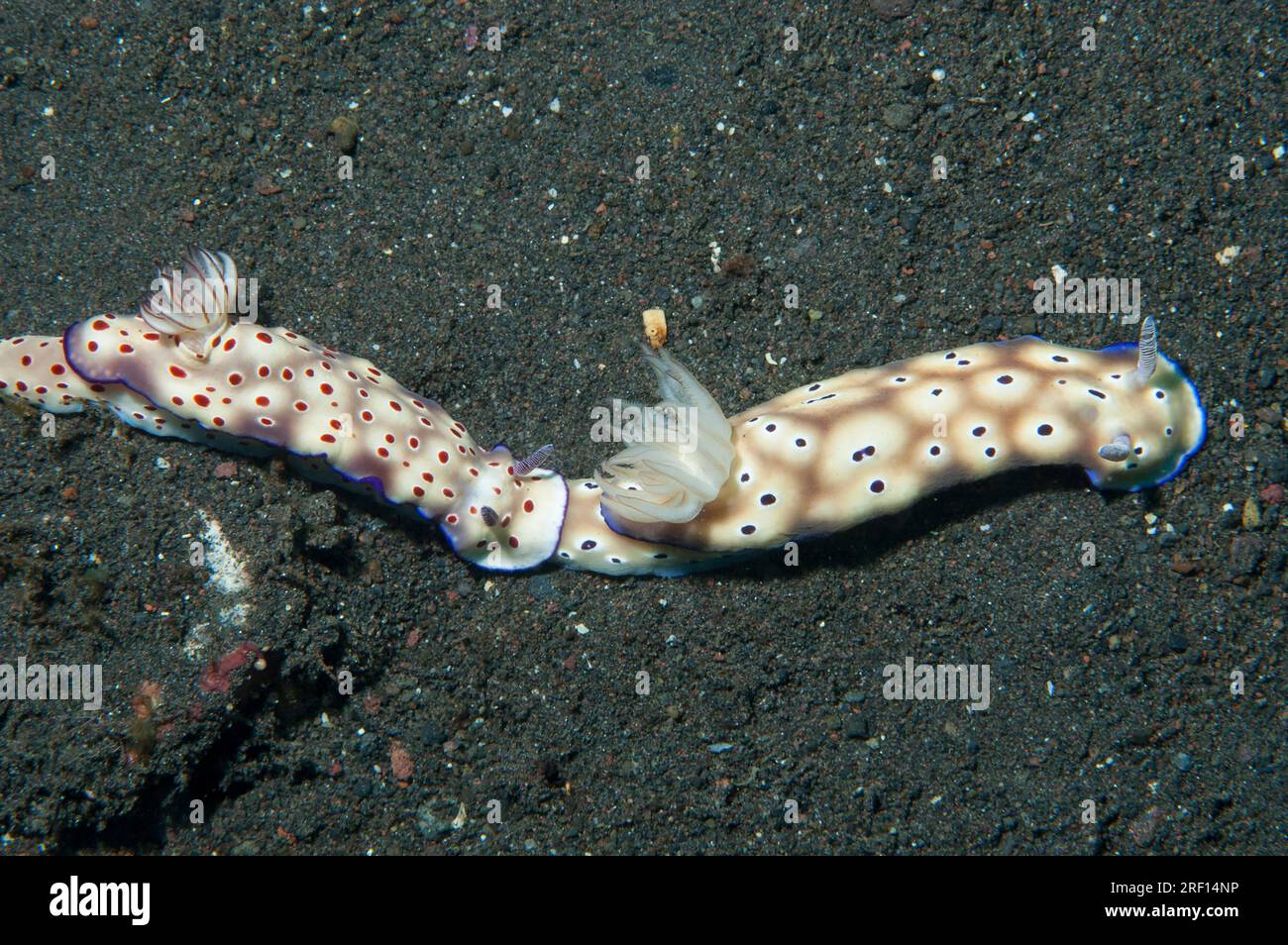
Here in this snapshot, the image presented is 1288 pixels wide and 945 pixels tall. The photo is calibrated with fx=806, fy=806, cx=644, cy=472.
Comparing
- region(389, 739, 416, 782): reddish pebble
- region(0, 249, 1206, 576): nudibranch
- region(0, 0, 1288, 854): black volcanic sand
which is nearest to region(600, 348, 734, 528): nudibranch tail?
region(0, 249, 1206, 576): nudibranch

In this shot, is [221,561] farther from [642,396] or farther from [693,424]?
[693,424]

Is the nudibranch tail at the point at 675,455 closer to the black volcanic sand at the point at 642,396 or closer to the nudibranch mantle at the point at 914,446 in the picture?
the nudibranch mantle at the point at 914,446

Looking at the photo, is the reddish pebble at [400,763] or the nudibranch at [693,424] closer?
the nudibranch at [693,424]

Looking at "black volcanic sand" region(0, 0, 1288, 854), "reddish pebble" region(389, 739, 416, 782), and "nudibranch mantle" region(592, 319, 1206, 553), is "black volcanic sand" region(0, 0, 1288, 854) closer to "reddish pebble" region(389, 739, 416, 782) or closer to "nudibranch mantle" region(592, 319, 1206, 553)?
"reddish pebble" region(389, 739, 416, 782)

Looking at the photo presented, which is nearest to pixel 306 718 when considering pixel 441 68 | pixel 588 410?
pixel 588 410

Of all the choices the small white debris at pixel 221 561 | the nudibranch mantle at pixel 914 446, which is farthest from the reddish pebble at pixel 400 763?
the nudibranch mantle at pixel 914 446
